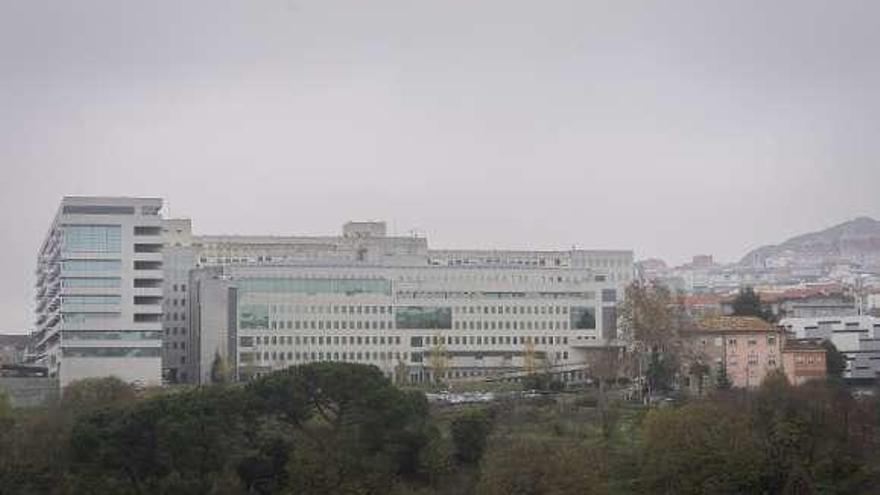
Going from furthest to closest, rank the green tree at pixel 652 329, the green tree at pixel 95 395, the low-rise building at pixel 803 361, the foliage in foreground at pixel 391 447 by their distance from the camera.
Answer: the low-rise building at pixel 803 361
the green tree at pixel 652 329
the green tree at pixel 95 395
the foliage in foreground at pixel 391 447

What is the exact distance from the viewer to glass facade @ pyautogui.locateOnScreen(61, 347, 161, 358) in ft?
204

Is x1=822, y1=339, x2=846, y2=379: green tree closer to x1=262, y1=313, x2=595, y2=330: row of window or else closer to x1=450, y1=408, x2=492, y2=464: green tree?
x1=262, y1=313, x2=595, y2=330: row of window

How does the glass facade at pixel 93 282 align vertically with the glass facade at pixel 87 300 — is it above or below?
above

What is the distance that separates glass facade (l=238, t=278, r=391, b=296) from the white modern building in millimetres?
19492

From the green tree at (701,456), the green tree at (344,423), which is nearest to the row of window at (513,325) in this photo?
the green tree at (344,423)

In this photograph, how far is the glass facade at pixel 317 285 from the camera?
70.8 meters

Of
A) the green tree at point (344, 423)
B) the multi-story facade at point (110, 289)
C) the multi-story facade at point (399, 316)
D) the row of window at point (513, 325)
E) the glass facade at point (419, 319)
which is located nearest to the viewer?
the green tree at point (344, 423)

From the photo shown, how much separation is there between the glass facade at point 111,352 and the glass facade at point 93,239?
4.02m

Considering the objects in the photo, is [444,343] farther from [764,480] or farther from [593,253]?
[764,480]

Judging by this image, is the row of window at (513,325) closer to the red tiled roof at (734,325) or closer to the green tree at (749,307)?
the green tree at (749,307)

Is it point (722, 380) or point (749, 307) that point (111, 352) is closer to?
point (722, 380)

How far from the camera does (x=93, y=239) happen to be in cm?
6303

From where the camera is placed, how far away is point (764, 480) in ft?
116

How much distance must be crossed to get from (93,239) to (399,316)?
16.0m
